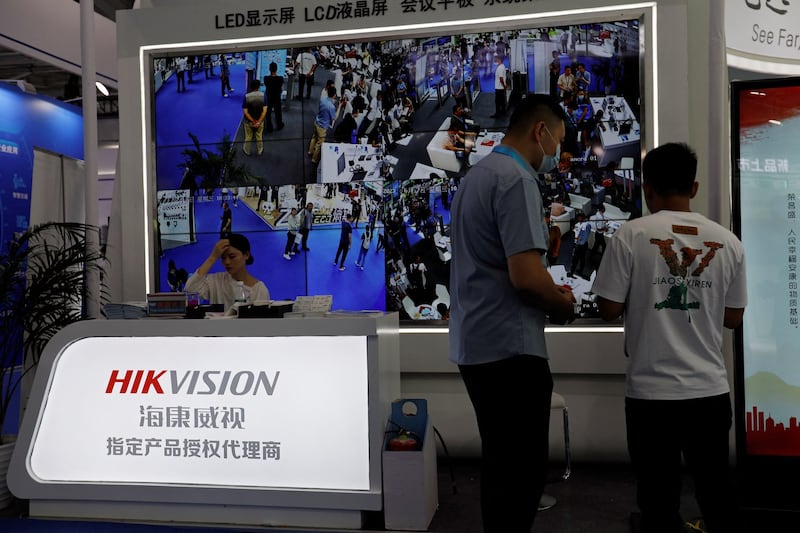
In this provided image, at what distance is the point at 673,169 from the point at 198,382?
214cm

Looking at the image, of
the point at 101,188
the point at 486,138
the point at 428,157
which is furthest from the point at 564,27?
the point at 101,188

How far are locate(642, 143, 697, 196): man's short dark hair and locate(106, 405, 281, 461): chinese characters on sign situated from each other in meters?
1.91

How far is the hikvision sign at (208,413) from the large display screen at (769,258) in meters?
1.60

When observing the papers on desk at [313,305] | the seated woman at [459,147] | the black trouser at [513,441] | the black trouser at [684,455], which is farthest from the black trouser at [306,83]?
the black trouser at [684,455]

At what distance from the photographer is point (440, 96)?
165 inches

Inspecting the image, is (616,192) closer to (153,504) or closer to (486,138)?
(486,138)

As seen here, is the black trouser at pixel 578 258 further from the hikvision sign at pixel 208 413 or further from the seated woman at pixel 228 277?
the seated woman at pixel 228 277

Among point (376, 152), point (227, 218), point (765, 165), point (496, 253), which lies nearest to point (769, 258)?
point (765, 165)

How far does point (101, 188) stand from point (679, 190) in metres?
12.7

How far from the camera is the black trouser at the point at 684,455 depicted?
6.69 feet

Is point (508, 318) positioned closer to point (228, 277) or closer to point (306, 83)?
point (228, 277)

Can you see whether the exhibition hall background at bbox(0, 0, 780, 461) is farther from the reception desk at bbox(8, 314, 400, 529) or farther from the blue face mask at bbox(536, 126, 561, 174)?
the blue face mask at bbox(536, 126, 561, 174)

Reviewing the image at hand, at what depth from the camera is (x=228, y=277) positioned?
4.33 metres

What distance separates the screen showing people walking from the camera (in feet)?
13.1
